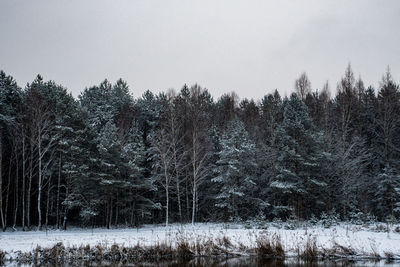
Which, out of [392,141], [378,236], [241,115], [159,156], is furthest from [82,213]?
[392,141]

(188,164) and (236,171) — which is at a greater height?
(188,164)

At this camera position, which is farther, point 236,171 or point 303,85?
point 303,85

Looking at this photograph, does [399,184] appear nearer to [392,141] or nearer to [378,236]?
[392,141]

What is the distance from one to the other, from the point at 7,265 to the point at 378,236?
60.6ft

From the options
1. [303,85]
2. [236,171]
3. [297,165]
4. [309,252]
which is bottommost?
[309,252]

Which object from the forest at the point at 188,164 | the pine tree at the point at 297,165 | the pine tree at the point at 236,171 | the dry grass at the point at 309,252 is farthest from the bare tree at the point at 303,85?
the dry grass at the point at 309,252

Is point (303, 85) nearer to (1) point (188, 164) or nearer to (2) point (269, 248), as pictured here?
(1) point (188, 164)

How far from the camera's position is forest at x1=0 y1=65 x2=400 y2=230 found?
105 feet

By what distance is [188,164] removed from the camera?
121ft

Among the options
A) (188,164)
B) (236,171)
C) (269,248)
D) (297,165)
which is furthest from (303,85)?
(269,248)

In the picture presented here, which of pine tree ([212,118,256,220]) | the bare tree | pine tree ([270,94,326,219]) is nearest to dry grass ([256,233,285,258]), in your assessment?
pine tree ([270,94,326,219])

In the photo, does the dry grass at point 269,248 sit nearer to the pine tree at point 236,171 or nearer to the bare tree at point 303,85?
the pine tree at point 236,171

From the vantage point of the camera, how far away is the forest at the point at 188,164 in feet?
105

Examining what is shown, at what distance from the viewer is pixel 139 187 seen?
35094mm
